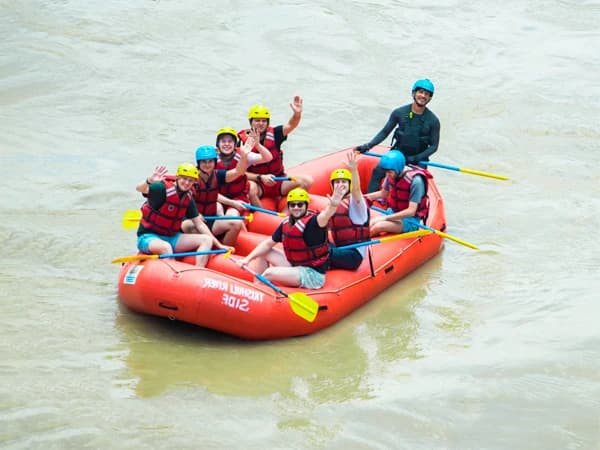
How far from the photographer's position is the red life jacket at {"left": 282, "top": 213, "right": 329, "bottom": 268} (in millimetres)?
6535

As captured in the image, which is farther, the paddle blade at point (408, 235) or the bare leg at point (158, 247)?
the paddle blade at point (408, 235)

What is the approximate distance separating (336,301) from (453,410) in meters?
1.25

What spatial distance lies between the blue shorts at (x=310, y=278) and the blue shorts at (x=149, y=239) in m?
0.90

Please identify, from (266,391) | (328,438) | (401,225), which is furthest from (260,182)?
(328,438)

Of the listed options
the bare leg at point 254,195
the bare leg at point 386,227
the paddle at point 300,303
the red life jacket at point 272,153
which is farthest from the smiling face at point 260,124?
the paddle at point 300,303

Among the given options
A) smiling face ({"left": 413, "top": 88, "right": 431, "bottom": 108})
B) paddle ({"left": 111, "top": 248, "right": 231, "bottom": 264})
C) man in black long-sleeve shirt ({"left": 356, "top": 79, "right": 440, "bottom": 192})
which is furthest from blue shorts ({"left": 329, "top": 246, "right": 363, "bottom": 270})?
smiling face ({"left": 413, "top": 88, "right": 431, "bottom": 108})

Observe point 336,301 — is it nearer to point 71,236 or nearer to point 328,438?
point 328,438

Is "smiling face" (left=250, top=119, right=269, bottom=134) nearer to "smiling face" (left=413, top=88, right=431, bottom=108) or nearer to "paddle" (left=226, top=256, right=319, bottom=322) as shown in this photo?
"smiling face" (left=413, top=88, right=431, bottom=108)

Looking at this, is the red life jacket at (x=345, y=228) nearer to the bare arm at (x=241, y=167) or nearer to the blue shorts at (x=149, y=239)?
the bare arm at (x=241, y=167)

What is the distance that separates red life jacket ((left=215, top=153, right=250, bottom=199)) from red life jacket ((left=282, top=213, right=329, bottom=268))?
1091 millimetres

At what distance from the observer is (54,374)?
19.7 feet

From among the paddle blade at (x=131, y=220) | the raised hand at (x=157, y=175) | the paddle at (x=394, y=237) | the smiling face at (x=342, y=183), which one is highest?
the smiling face at (x=342, y=183)

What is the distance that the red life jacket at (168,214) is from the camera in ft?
21.9

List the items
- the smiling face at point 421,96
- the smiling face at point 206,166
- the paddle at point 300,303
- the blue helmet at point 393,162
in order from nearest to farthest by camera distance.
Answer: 1. the paddle at point 300,303
2. the smiling face at point 206,166
3. the blue helmet at point 393,162
4. the smiling face at point 421,96
